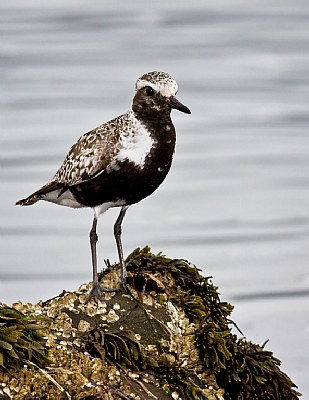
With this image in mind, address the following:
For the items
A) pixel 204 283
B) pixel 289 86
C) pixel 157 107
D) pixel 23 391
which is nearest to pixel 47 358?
pixel 23 391

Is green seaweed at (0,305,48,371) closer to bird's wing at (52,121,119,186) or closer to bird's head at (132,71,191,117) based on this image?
bird's wing at (52,121,119,186)

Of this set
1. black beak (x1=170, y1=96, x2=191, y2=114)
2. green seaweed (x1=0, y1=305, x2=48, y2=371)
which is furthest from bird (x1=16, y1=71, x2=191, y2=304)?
green seaweed (x1=0, y1=305, x2=48, y2=371)

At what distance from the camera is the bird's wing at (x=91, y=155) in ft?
26.3

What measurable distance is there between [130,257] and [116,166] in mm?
591

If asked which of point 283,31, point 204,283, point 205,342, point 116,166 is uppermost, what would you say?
point 283,31

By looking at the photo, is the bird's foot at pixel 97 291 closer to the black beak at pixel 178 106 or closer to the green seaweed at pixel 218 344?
the green seaweed at pixel 218 344

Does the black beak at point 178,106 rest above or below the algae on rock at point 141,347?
above

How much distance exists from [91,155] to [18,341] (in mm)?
1895

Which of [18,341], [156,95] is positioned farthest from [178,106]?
[18,341]

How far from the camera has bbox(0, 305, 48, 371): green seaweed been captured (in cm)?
643

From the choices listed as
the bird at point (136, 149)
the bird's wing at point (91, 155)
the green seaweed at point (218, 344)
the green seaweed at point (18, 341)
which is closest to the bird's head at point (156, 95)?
the bird at point (136, 149)

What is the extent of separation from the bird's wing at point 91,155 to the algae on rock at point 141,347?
620 mm

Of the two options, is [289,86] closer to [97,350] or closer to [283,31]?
[283,31]

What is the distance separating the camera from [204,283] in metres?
7.80
